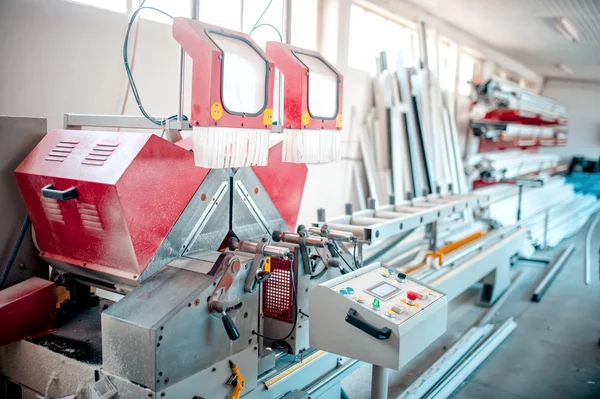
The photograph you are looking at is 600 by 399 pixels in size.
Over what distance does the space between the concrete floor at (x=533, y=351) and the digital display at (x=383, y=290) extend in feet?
4.14

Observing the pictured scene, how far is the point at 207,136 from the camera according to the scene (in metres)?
1.59

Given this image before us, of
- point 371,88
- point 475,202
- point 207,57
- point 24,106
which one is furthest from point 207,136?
point 371,88

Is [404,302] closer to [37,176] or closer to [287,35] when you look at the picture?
[287,35]

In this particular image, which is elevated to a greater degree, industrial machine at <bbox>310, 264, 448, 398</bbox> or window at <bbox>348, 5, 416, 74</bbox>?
window at <bbox>348, 5, 416, 74</bbox>

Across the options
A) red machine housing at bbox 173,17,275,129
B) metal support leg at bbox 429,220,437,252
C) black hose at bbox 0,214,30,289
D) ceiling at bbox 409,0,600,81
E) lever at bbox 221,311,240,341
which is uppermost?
ceiling at bbox 409,0,600,81

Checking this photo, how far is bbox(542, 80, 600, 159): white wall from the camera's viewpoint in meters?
11.6

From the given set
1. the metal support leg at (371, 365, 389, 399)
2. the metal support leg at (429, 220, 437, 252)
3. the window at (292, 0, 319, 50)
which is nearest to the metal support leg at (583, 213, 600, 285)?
the metal support leg at (429, 220, 437, 252)

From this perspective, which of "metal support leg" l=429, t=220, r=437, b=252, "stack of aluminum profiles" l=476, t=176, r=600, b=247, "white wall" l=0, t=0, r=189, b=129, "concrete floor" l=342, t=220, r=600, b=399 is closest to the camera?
"white wall" l=0, t=0, r=189, b=129

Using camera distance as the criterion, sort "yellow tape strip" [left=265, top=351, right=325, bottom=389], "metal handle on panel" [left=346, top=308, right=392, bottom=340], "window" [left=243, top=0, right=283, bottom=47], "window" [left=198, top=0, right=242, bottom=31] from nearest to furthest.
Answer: "metal handle on panel" [left=346, top=308, right=392, bottom=340] < "yellow tape strip" [left=265, top=351, right=325, bottom=389] < "window" [left=198, top=0, right=242, bottom=31] < "window" [left=243, top=0, right=283, bottom=47]

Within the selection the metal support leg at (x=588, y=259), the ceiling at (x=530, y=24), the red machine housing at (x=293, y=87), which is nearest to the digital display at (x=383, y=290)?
the red machine housing at (x=293, y=87)

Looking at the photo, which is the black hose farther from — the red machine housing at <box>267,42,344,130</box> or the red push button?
the red push button

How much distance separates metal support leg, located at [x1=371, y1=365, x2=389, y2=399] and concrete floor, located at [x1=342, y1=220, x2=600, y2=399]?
1.00 meters

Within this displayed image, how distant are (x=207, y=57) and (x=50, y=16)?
1.52 m

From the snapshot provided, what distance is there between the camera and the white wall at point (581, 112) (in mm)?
11625
